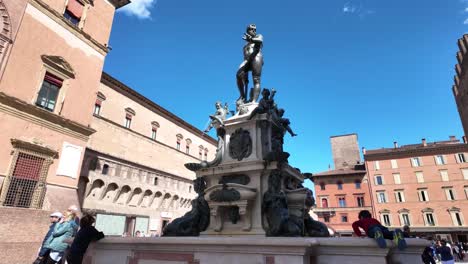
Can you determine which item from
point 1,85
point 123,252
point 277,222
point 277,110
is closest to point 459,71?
point 277,110

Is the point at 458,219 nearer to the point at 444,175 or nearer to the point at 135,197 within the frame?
the point at 444,175

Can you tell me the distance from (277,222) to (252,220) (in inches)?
21.2

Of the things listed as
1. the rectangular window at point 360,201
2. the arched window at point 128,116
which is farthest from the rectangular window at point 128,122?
the rectangular window at point 360,201

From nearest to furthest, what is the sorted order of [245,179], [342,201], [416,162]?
[245,179], [416,162], [342,201]

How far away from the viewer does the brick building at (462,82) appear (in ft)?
101

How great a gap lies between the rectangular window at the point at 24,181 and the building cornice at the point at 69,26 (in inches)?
335

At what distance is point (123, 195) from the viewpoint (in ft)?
80.0

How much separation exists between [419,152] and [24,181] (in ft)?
158

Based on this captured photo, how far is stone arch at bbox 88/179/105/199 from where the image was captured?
2142 cm

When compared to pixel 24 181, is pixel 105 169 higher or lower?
higher

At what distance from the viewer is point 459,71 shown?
109ft

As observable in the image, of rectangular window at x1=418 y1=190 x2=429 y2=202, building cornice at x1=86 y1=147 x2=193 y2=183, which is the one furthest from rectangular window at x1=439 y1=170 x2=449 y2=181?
building cornice at x1=86 y1=147 x2=193 y2=183

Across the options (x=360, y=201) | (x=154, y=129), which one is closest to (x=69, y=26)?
(x=154, y=129)

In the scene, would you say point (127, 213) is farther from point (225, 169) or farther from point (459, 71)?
point (459, 71)
